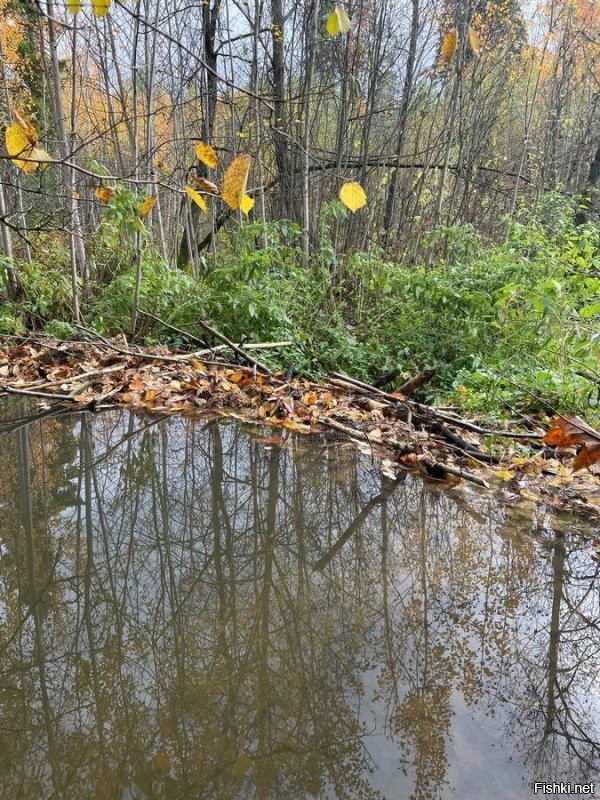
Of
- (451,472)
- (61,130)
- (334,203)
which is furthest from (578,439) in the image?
(61,130)

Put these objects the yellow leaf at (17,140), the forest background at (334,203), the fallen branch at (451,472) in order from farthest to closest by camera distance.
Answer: the forest background at (334,203), the fallen branch at (451,472), the yellow leaf at (17,140)

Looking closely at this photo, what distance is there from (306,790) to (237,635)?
53cm

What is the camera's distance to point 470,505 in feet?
8.63

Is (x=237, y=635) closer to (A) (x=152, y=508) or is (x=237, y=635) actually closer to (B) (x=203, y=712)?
(B) (x=203, y=712)

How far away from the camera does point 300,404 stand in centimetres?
408

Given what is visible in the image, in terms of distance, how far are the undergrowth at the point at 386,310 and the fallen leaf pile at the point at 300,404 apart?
0.55 metres

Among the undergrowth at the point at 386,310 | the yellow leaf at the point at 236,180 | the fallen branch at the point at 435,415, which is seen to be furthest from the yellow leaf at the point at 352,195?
the undergrowth at the point at 386,310

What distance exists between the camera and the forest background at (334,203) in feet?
16.2

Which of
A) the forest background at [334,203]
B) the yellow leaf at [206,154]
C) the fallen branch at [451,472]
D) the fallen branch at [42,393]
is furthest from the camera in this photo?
the forest background at [334,203]

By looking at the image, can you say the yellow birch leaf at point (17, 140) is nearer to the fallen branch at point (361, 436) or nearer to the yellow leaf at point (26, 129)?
the yellow leaf at point (26, 129)

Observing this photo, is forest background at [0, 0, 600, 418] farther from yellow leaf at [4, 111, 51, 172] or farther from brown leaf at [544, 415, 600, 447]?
brown leaf at [544, 415, 600, 447]

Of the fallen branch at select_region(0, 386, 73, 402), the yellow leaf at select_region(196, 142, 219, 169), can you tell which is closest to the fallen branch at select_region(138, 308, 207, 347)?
the fallen branch at select_region(0, 386, 73, 402)

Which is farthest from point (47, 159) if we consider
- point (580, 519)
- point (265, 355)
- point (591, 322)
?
point (591, 322)

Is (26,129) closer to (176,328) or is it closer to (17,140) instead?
(17,140)
